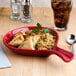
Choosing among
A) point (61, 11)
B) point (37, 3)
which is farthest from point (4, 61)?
point (37, 3)

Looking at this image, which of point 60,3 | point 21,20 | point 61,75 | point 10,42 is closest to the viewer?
point 61,75

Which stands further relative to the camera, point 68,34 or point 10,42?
point 68,34

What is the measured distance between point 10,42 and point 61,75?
0.26 m

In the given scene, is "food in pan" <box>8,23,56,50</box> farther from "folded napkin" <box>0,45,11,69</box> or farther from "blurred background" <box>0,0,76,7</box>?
"blurred background" <box>0,0,76,7</box>

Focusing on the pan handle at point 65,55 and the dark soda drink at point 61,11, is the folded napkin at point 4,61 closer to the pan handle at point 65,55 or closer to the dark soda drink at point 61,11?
the pan handle at point 65,55

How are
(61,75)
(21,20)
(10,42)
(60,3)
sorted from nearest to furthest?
1. (61,75)
2. (10,42)
3. (60,3)
4. (21,20)

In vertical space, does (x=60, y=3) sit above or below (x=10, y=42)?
above

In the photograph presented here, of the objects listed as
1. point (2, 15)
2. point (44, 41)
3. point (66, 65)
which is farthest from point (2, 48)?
point (2, 15)

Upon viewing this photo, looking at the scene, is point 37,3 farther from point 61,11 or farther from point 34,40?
point 34,40

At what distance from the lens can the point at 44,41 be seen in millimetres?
1054

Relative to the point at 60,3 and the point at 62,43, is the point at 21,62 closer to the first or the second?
the point at 62,43

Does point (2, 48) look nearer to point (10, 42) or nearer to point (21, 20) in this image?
point (10, 42)

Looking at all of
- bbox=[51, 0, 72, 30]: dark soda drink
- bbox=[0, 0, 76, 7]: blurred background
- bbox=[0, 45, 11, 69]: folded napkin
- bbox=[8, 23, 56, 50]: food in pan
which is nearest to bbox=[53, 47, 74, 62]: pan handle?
bbox=[8, 23, 56, 50]: food in pan

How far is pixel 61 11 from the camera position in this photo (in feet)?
4.13
